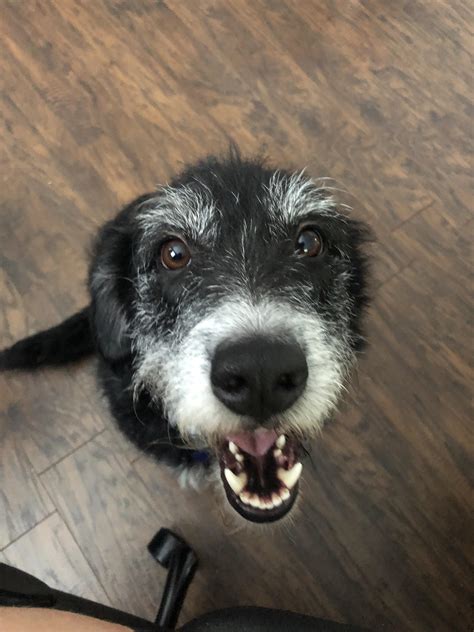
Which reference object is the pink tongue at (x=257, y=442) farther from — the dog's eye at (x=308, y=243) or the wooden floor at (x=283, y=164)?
the wooden floor at (x=283, y=164)

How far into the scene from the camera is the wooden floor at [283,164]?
2.03 meters

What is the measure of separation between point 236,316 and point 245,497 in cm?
54

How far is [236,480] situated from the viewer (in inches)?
58.4

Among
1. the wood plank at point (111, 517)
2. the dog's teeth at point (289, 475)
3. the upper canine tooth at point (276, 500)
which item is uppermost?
the dog's teeth at point (289, 475)

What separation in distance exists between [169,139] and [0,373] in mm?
1357

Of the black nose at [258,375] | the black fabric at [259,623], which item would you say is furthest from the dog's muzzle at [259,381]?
the black fabric at [259,623]

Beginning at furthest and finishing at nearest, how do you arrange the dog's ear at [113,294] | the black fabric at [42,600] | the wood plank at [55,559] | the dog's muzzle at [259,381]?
the wood plank at [55,559], the dog's ear at [113,294], the dog's muzzle at [259,381], the black fabric at [42,600]

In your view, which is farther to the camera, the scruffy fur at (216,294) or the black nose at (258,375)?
the scruffy fur at (216,294)

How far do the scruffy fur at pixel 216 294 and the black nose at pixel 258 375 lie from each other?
0.11ft

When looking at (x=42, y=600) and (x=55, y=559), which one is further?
(x=55, y=559)

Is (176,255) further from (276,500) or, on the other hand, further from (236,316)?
(276,500)

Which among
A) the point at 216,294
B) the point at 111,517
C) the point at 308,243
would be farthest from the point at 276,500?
the point at 111,517

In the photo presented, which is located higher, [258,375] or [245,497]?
[258,375]

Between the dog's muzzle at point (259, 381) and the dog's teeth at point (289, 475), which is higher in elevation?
the dog's muzzle at point (259, 381)
